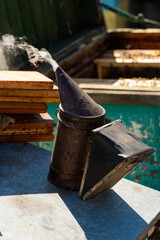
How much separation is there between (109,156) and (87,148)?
10.7 inches

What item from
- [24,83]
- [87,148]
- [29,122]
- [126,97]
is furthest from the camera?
[126,97]

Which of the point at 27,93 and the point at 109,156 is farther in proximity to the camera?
the point at 27,93


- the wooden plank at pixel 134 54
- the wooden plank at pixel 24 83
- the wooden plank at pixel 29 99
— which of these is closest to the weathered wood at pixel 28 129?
the wooden plank at pixel 29 99

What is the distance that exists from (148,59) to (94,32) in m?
1.12

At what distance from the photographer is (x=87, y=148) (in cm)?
240

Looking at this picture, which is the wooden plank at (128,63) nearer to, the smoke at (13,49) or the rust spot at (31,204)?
the smoke at (13,49)

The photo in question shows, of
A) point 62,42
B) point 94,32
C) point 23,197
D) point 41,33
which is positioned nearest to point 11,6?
point 41,33

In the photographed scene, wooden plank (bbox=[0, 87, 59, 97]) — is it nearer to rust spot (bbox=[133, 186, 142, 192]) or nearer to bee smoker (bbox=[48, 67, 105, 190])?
bee smoker (bbox=[48, 67, 105, 190])

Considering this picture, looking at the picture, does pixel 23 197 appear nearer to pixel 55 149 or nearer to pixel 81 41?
pixel 55 149

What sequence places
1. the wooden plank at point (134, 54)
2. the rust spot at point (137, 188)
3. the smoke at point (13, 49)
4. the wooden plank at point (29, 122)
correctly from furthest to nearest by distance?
the wooden plank at point (134, 54) < the smoke at point (13, 49) < the wooden plank at point (29, 122) < the rust spot at point (137, 188)

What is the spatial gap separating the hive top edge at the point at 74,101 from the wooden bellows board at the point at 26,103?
377mm

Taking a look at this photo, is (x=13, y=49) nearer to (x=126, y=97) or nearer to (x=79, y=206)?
(x=126, y=97)

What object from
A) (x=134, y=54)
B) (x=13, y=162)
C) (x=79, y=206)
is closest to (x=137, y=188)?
(x=79, y=206)

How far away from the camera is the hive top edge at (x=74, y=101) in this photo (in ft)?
7.71
